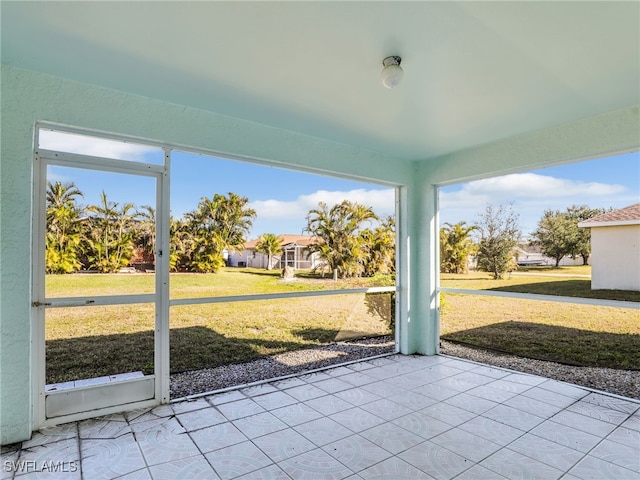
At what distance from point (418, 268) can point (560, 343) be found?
6.01 feet

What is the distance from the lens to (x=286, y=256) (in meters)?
4.24

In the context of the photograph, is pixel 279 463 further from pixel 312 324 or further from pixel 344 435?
pixel 312 324

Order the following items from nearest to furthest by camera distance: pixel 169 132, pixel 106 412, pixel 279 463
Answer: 1. pixel 279 463
2. pixel 106 412
3. pixel 169 132

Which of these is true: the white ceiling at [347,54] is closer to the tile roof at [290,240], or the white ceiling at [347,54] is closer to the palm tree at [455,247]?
the tile roof at [290,240]

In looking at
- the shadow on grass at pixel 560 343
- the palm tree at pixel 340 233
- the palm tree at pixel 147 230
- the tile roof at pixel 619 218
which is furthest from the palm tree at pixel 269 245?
the tile roof at pixel 619 218

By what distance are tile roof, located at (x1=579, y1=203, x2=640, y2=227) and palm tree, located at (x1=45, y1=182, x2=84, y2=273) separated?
475 cm

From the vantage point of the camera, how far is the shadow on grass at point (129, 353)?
9.46 feet

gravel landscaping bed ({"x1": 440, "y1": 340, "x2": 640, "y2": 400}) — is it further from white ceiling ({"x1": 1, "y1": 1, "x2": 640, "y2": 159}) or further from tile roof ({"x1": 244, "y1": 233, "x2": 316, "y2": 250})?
white ceiling ({"x1": 1, "y1": 1, "x2": 640, "y2": 159})

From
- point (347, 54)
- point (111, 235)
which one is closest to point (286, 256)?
point (111, 235)

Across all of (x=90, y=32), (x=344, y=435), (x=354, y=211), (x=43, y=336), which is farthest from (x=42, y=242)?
(x=354, y=211)

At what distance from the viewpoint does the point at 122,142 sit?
120 inches

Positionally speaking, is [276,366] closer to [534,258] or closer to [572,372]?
[534,258]

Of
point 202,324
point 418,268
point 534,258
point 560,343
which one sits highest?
point 534,258

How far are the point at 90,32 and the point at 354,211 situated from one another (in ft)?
11.1
